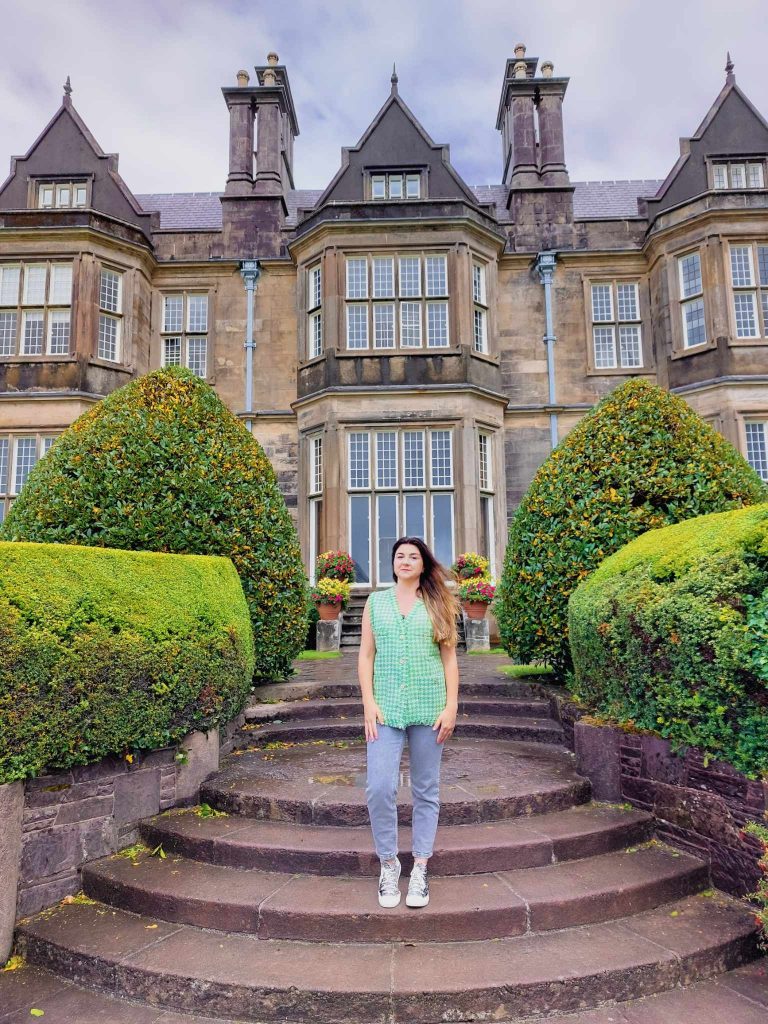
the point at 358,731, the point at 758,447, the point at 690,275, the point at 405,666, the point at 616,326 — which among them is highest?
the point at 690,275

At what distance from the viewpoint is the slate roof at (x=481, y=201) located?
18.1 meters

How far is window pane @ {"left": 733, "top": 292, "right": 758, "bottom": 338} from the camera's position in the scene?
14359mm

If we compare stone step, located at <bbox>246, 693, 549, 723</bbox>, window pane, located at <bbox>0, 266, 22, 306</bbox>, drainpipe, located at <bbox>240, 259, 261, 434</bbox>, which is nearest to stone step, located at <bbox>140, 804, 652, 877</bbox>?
stone step, located at <bbox>246, 693, 549, 723</bbox>

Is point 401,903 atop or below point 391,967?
atop

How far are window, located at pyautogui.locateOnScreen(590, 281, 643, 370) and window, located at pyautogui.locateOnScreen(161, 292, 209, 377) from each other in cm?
901

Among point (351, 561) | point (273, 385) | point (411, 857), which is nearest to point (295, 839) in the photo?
point (411, 857)

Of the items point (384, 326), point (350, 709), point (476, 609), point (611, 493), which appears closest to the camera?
point (611, 493)

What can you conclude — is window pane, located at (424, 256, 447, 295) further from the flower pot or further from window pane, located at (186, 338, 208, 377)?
the flower pot

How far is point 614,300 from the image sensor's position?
51.9 feet

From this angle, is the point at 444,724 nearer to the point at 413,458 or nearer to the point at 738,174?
the point at 413,458

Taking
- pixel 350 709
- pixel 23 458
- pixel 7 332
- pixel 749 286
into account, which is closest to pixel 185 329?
pixel 7 332

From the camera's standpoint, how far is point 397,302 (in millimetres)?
14648

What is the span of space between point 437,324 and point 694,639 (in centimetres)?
1158

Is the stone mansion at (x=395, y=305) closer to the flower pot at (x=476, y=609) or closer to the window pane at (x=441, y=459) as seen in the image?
the window pane at (x=441, y=459)
